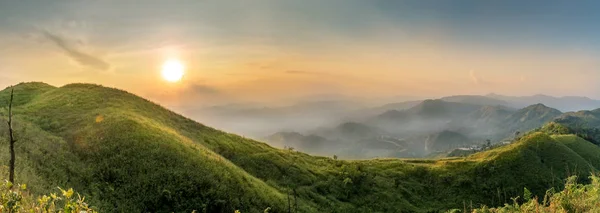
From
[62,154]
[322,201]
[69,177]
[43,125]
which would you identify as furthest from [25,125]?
[322,201]

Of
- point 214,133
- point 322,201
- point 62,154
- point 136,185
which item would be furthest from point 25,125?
point 322,201

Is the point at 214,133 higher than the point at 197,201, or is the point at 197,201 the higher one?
the point at 214,133

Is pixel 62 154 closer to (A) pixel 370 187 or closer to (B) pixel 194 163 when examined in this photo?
(B) pixel 194 163

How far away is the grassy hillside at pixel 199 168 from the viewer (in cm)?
3191

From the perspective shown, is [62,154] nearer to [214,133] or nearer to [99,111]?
[99,111]

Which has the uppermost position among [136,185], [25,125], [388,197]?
[25,125]

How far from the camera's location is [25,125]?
3838 centimetres

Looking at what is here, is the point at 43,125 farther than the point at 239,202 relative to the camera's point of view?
Yes

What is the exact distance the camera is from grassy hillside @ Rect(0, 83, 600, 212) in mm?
31906

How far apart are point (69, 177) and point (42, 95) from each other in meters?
38.3

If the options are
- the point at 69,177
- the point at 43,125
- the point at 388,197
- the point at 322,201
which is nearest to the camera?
the point at 69,177

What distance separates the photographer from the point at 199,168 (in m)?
38.0

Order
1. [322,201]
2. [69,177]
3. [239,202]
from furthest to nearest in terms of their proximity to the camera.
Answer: [322,201] < [239,202] < [69,177]

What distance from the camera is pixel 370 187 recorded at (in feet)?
182
